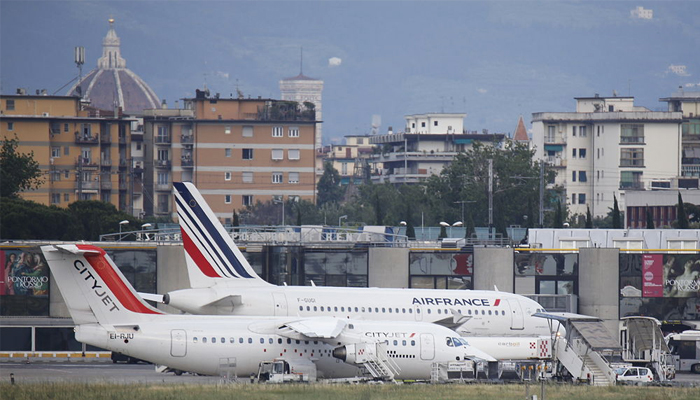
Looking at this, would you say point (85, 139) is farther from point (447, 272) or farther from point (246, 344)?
point (246, 344)

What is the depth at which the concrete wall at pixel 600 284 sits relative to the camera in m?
78.8

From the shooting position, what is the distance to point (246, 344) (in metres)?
53.4

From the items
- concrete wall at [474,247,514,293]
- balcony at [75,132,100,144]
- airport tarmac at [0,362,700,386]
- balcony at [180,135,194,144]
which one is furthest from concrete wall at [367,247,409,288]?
balcony at [180,135,194,144]

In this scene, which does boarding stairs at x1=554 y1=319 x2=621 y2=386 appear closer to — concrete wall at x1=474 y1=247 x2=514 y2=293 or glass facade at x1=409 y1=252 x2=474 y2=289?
concrete wall at x1=474 y1=247 x2=514 y2=293

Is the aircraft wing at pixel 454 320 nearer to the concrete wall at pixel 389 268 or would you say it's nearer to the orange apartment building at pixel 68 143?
the concrete wall at pixel 389 268

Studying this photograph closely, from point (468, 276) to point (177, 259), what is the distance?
63.0 feet

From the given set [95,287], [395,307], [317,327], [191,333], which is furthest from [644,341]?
[95,287]

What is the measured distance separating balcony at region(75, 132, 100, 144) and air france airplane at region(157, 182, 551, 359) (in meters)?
119

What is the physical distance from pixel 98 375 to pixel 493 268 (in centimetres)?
3004

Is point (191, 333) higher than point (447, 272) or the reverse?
the reverse

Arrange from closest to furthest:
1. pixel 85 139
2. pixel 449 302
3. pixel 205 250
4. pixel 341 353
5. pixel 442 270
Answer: pixel 341 353 < pixel 205 250 < pixel 449 302 < pixel 442 270 < pixel 85 139

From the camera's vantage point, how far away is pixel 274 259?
8181 cm

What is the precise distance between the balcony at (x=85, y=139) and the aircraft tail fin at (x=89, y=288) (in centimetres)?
13088

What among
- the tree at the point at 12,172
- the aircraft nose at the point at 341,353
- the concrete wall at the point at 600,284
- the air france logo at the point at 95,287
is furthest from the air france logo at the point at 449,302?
the tree at the point at 12,172
